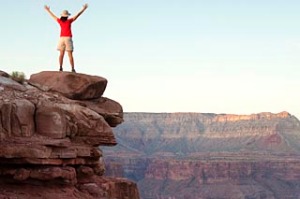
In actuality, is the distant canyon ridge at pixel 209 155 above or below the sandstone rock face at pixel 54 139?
below

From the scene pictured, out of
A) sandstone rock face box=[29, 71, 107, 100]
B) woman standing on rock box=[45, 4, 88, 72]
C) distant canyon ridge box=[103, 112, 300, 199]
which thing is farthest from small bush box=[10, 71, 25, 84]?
distant canyon ridge box=[103, 112, 300, 199]

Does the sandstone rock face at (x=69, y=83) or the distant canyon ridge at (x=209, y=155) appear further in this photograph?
the distant canyon ridge at (x=209, y=155)

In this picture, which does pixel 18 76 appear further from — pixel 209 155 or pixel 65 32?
pixel 209 155

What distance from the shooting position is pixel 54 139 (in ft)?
46.3

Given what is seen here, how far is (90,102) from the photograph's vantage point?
1667 cm

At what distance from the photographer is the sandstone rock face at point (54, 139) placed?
13469 mm

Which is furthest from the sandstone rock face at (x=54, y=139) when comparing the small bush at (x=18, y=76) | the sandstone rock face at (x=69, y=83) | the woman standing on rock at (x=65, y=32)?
the woman standing on rock at (x=65, y=32)

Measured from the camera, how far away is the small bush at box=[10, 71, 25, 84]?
15.7 meters

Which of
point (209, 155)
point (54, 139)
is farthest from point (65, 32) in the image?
point (209, 155)

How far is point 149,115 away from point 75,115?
599 ft

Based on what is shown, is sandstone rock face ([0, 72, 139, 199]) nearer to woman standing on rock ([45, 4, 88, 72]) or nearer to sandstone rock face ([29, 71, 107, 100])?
sandstone rock face ([29, 71, 107, 100])

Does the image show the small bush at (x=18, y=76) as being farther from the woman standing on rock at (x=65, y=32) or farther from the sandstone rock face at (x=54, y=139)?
the woman standing on rock at (x=65, y=32)

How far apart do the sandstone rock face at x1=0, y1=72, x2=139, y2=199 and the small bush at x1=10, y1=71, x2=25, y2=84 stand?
17 centimetres

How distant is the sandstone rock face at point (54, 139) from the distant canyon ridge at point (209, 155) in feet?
265
